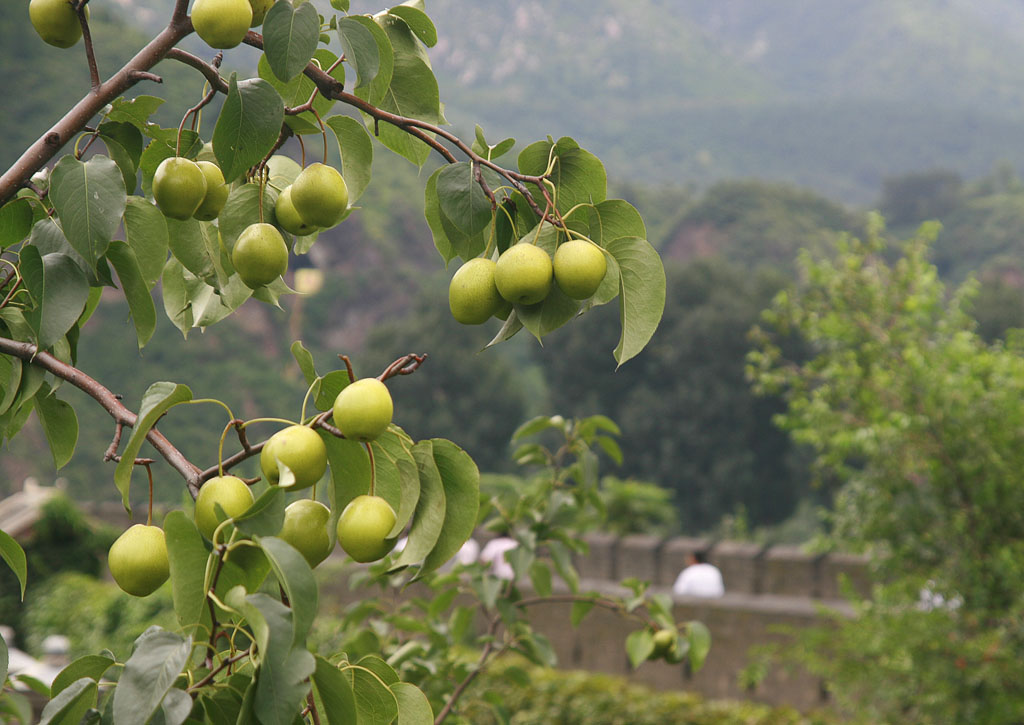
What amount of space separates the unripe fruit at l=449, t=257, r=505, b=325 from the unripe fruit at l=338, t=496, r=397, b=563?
0.15 meters

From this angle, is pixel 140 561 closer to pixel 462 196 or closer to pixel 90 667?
pixel 90 667

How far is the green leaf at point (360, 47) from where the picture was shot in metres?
0.61

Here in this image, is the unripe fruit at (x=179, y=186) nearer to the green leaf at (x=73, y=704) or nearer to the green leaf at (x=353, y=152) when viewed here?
the green leaf at (x=353, y=152)

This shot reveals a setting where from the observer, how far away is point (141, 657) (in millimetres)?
452

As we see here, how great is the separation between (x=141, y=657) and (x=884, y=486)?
379 cm

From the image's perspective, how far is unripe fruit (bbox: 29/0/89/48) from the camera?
0.65 metres

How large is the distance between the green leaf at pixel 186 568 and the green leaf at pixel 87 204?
18 cm

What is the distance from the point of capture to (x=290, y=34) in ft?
1.86

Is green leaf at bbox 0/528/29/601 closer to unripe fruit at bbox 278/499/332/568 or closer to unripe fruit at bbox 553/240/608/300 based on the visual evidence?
unripe fruit at bbox 278/499/332/568

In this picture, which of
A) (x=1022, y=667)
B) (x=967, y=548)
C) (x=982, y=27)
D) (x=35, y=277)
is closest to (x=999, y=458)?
(x=967, y=548)

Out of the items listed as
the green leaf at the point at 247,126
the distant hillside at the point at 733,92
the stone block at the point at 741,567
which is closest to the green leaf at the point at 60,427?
the green leaf at the point at 247,126

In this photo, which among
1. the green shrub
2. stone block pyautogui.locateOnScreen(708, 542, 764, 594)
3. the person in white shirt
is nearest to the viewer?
the green shrub

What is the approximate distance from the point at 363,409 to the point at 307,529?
0.07 m

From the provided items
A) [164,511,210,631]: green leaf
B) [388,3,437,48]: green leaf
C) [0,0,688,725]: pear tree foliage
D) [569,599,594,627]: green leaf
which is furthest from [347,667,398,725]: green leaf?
[569,599,594,627]: green leaf
